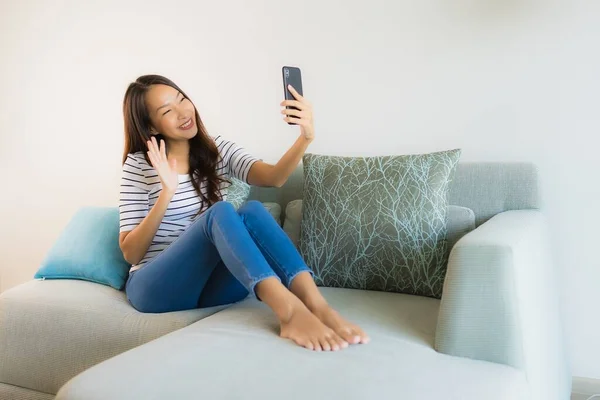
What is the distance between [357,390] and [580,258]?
1206mm

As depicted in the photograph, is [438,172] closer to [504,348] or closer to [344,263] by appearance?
[344,263]

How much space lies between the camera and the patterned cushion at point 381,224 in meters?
1.75

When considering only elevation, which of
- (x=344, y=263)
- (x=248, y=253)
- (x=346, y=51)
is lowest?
(x=344, y=263)

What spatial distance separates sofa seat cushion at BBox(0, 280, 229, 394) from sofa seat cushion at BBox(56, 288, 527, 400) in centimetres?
29

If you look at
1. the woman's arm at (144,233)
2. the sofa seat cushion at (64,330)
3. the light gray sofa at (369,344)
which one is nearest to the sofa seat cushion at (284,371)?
the light gray sofa at (369,344)

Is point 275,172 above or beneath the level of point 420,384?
above

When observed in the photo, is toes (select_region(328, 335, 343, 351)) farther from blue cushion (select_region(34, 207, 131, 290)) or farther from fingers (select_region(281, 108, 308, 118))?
blue cushion (select_region(34, 207, 131, 290))

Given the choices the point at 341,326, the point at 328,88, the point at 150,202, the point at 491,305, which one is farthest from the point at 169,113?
the point at 491,305

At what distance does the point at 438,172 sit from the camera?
5.88 ft

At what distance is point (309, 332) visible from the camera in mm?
1338

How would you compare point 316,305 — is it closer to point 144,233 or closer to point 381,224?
point 381,224

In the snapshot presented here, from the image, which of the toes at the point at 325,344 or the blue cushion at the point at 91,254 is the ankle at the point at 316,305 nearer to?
the toes at the point at 325,344

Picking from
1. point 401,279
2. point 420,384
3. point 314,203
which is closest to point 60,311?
point 314,203

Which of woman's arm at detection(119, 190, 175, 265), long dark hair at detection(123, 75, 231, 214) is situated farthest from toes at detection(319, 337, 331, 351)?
long dark hair at detection(123, 75, 231, 214)
